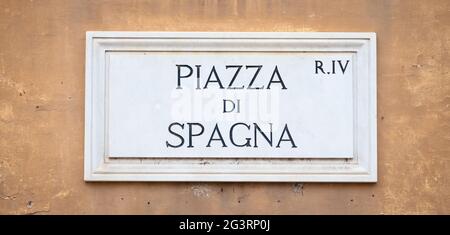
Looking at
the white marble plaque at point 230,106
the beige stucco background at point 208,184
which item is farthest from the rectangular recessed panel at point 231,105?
the beige stucco background at point 208,184

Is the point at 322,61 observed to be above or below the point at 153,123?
above

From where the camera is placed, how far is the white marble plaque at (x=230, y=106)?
174 inches

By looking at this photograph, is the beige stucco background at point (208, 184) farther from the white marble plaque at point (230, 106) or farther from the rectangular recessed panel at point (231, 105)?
the rectangular recessed panel at point (231, 105)

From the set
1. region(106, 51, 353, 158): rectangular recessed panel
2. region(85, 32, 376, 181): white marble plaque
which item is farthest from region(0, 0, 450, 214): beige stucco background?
region(106, 51, 353, 158): rectangular recessed panel

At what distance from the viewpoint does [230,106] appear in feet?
14.7

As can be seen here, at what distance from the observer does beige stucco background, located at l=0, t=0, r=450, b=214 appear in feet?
14.5

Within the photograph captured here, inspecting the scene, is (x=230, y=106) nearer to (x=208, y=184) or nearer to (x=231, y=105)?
(x=231, y=105)

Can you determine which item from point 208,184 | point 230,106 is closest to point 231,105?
point 230,106

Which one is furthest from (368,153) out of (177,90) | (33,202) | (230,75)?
(33,202)

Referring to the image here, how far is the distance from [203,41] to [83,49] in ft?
2.62

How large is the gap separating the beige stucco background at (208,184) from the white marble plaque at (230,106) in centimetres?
8

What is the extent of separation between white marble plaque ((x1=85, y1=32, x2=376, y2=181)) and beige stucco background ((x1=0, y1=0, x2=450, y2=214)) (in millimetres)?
85

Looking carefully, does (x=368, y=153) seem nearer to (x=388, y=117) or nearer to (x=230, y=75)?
(x=388, y=117)

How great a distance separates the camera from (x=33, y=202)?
447 centimetres
